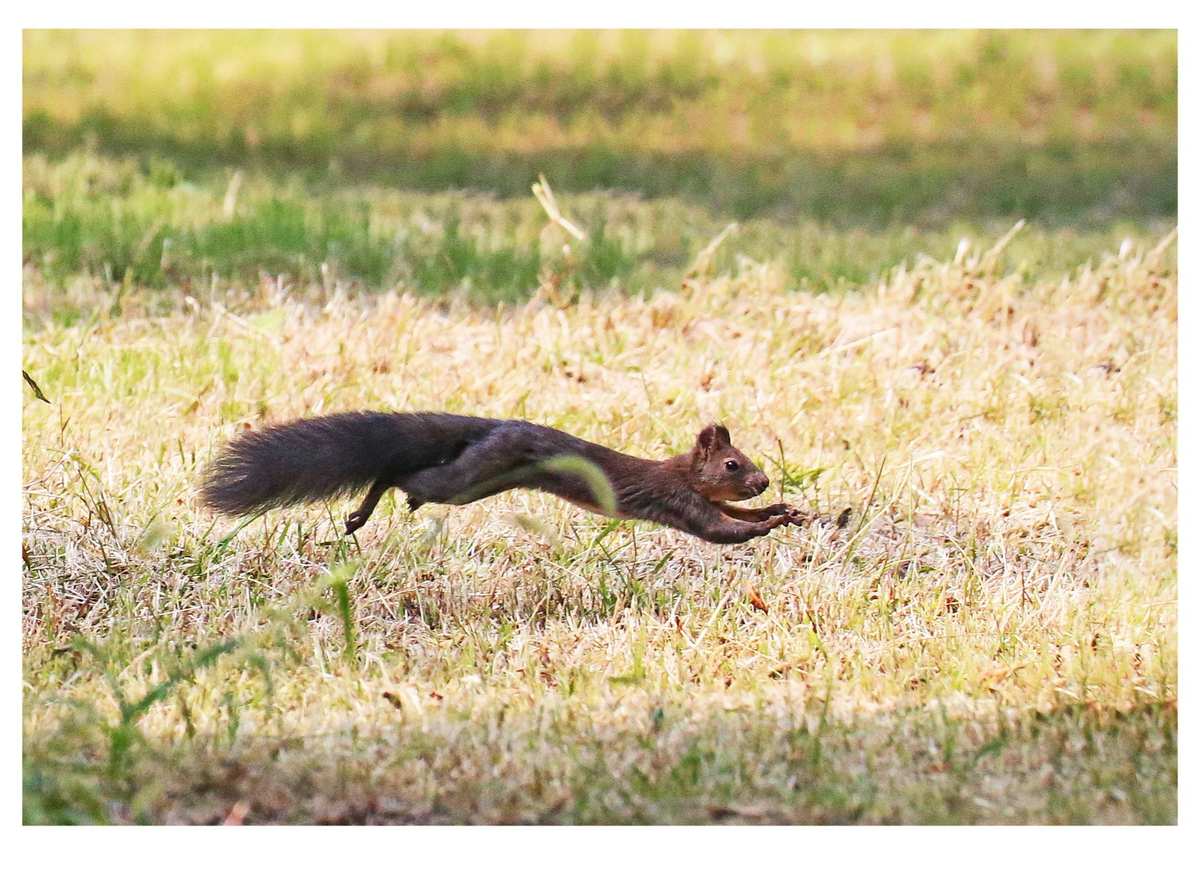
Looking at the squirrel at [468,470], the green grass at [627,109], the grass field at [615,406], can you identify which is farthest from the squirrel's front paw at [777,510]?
the green grass at [627,109]

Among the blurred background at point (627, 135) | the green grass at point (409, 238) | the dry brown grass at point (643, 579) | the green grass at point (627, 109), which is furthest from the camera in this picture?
the green grass at point (627, 109)

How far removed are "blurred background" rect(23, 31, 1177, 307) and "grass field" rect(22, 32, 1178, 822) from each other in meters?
0.03

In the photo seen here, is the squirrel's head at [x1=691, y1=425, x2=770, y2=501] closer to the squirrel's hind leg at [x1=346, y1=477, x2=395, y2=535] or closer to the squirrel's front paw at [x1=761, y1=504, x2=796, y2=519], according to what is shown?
the squirrel's front paw at [x1=761, y1=504, x2=796, y2=519]

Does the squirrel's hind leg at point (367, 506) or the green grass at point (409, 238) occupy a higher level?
the green grass at point (409, 238)

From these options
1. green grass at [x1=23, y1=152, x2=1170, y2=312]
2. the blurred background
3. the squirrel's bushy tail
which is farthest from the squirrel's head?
the blurred background

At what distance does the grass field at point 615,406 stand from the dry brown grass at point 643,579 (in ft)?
0.06

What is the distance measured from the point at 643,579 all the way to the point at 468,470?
2.68 ft

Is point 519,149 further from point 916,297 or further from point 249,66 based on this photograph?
point 916,297

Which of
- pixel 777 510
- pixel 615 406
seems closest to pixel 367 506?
pixel 777 510

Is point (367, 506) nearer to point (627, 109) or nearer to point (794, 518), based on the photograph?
point (794, 518)

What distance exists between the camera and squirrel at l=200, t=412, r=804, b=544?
195 inches

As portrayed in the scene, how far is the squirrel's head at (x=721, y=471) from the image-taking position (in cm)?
538

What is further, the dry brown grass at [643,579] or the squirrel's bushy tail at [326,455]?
the squirrel's bushy tail at [326,455]

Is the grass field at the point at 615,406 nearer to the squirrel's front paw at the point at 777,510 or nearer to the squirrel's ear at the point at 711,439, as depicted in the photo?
the squirrel's front paw at the point at 777,510
